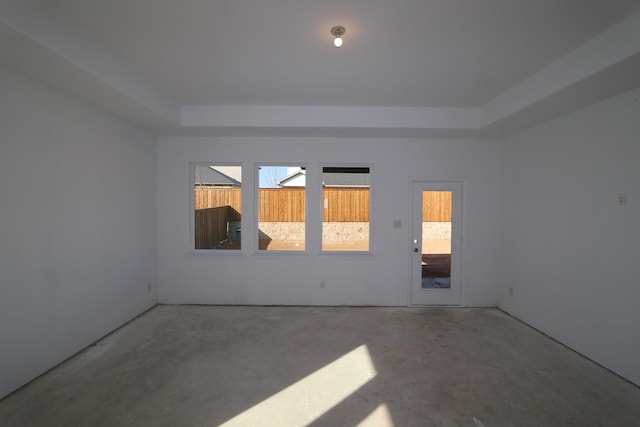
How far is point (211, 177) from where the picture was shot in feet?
16.4

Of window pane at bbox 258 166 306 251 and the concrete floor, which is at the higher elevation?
window pane at bbox 258 166 306 251

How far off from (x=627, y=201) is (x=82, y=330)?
18.6ft

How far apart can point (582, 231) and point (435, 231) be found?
1822mm

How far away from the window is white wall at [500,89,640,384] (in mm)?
2145

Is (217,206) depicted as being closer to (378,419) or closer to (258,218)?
(258,218)

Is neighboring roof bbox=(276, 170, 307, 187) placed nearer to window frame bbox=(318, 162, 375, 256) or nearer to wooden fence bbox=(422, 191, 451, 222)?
window frame bbox=(318, 162, 375, 256)

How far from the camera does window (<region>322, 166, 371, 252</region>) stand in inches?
195

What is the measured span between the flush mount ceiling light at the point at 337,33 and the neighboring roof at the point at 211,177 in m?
2.98

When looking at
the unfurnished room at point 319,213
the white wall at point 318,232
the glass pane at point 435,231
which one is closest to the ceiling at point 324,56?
the unfurnished room at point 319,213

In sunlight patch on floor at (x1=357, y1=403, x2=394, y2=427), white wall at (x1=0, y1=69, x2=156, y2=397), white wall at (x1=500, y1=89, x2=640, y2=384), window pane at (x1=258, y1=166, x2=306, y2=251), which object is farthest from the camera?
window pane at (x1=258, y1=166, x2=306, y2=251)

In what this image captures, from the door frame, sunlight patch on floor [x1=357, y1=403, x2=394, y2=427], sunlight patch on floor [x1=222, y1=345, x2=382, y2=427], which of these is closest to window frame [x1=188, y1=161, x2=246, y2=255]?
sunlight patch on floor [x1=222, y1=345, x2=382, y2=427]

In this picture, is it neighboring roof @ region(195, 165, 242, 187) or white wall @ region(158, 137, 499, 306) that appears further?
neighboring roof @ region(195, 165, 242, 187)

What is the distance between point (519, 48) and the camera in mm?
2645

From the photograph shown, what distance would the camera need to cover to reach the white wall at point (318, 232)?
15.9 ft
